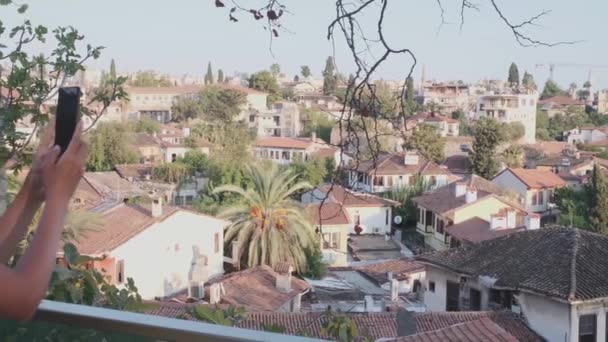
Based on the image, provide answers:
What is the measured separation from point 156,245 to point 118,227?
30.6 inches

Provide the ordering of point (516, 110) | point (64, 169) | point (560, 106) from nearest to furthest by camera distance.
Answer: point (64, 169)
point (516, 110)
point (560, 106)

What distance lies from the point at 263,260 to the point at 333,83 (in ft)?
45.9

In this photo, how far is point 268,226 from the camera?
647 inches

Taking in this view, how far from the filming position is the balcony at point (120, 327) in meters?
1.35

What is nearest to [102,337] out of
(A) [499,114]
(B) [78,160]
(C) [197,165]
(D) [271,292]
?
(B) [78,160]

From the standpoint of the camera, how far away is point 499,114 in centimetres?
4972

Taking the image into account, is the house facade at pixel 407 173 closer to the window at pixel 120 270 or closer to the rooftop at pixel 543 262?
the rooftop at pixel 543 262

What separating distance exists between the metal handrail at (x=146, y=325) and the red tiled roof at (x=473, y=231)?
679 inches

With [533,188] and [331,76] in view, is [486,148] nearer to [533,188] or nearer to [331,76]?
[533,188]

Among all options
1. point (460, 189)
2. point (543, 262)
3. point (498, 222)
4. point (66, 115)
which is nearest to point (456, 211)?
point (460, 189)

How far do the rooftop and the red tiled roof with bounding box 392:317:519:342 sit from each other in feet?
5.21

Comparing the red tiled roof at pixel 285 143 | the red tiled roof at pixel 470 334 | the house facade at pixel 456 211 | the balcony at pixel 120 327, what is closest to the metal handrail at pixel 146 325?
the balcony at pixel 120 327

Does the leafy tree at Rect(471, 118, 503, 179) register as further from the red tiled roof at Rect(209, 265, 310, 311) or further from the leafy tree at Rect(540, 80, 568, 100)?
the leafy tree at Rect(540, 80, 568, 100)

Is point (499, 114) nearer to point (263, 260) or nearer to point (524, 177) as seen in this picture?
point (524, 177)
